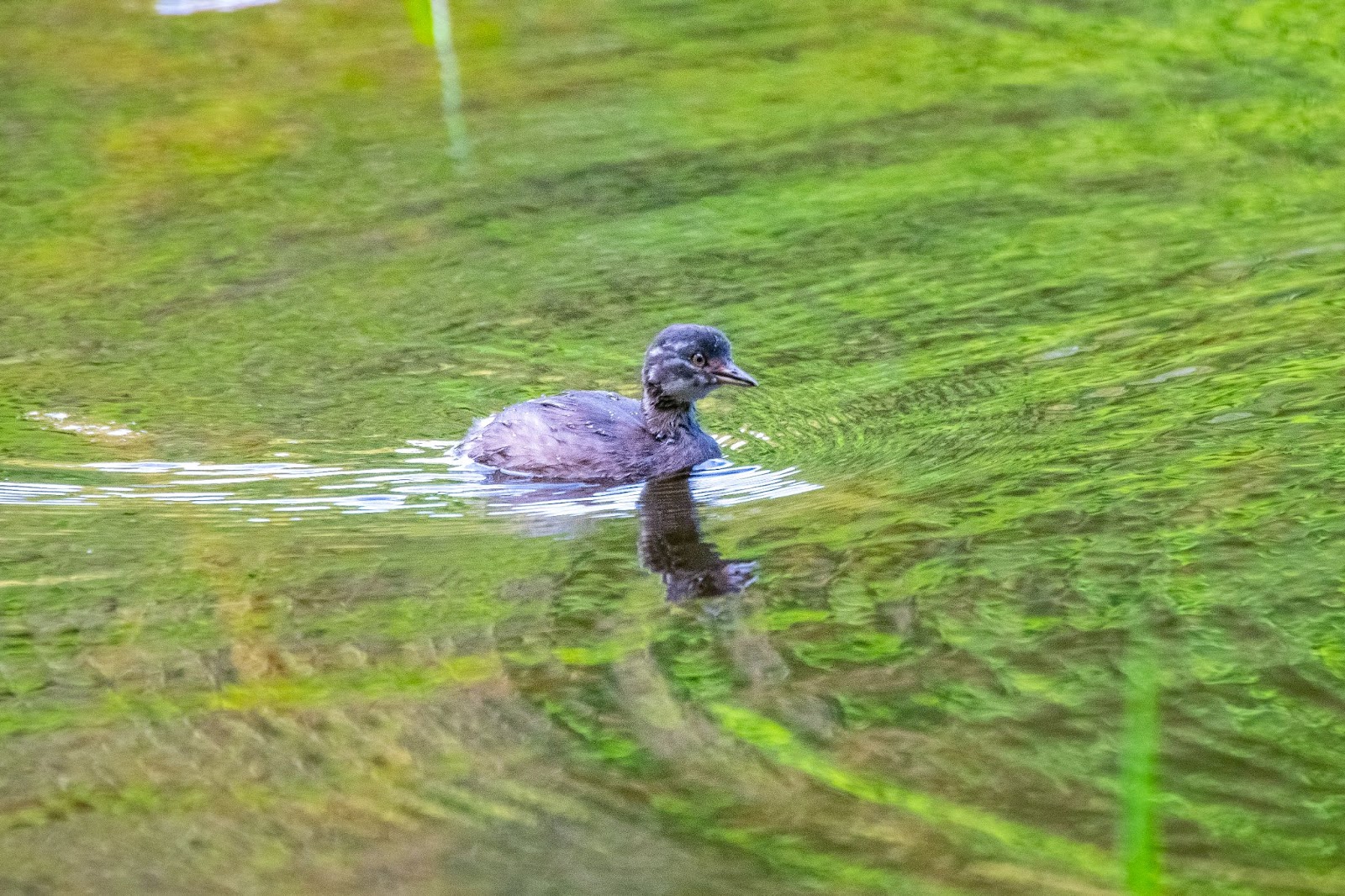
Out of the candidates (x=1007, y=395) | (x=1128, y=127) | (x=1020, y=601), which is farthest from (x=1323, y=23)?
(x=1020, y=601)

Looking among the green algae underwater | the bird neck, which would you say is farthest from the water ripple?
the bird neck

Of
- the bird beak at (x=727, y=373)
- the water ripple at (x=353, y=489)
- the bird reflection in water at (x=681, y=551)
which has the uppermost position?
the bird beak at (x=727, y=373)

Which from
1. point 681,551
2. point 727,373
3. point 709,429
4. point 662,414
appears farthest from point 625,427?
point 681,551

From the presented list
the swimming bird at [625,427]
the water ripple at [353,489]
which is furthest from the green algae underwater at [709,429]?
the swimming bird at [625,427]

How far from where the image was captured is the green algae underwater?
4164mm

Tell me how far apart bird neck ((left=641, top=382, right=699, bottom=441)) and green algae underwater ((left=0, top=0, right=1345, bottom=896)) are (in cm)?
32

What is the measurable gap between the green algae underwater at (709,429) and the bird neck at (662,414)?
32 cm

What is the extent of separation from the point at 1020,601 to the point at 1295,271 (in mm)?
4088

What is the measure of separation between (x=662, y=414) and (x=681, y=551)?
1498mm

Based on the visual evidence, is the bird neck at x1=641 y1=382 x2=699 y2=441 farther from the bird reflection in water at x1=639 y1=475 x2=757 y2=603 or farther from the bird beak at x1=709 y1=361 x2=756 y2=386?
the bird reflection in water at x1=639 y1=475 x2=757 y2=603

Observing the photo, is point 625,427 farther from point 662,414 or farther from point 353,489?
point 353,489

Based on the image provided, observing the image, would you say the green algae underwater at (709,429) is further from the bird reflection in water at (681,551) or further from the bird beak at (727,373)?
the bird beak at (727,373)

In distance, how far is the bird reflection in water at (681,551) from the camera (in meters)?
5.76

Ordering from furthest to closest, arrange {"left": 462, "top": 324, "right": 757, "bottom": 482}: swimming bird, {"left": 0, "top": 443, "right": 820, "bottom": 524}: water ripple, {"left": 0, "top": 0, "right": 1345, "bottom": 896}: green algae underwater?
{"left": 462, "top": 324, "right": 757, "bottom": 482}: swimming bird < {"left": 0, "top": 443, "right": 820, "bottom": 524}: water ripple < {"left": 0, "top": 0, "right": 1345, "bottom": 896}: green algae underwater
